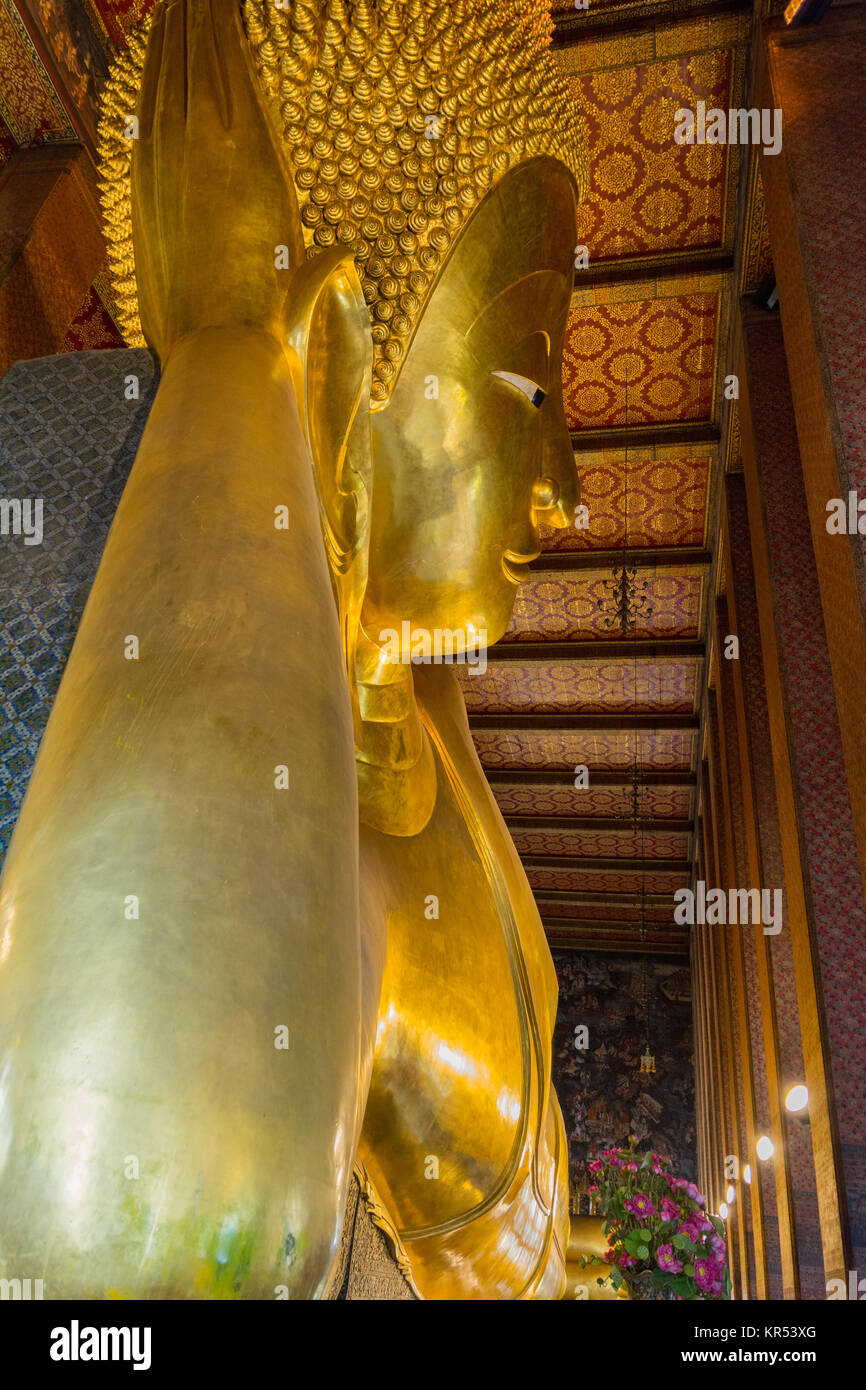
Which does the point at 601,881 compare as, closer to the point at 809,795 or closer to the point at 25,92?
the point at 809,795

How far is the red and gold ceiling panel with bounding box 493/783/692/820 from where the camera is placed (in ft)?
33.2

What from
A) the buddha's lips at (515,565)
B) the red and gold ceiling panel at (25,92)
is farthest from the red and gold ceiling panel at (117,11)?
the buddha's lips at (515,565)

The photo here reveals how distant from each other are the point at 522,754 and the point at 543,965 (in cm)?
851

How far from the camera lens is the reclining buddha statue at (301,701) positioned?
460 mm

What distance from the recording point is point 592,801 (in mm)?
10367

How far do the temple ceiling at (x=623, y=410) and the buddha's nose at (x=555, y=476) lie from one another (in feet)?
4.02

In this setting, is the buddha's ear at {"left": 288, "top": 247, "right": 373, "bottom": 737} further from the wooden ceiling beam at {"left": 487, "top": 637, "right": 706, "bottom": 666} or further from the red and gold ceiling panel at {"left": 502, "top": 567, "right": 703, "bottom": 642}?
the wooden ceiling beam at {"left": 487, "top": 637, "right": 706, "bottom": 666}

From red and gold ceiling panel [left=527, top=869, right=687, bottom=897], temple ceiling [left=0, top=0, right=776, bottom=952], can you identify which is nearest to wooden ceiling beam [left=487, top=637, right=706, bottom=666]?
temple ceiling [left=0, top=0, right=776, bottom=952]

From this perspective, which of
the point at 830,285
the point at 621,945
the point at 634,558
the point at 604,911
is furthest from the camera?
the point at 621,945

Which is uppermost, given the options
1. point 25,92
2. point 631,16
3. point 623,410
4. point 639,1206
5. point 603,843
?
point 631,16

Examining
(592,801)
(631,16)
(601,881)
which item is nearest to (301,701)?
(631,16)

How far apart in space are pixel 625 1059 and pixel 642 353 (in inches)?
373

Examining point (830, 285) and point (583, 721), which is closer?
point (830, 285)
